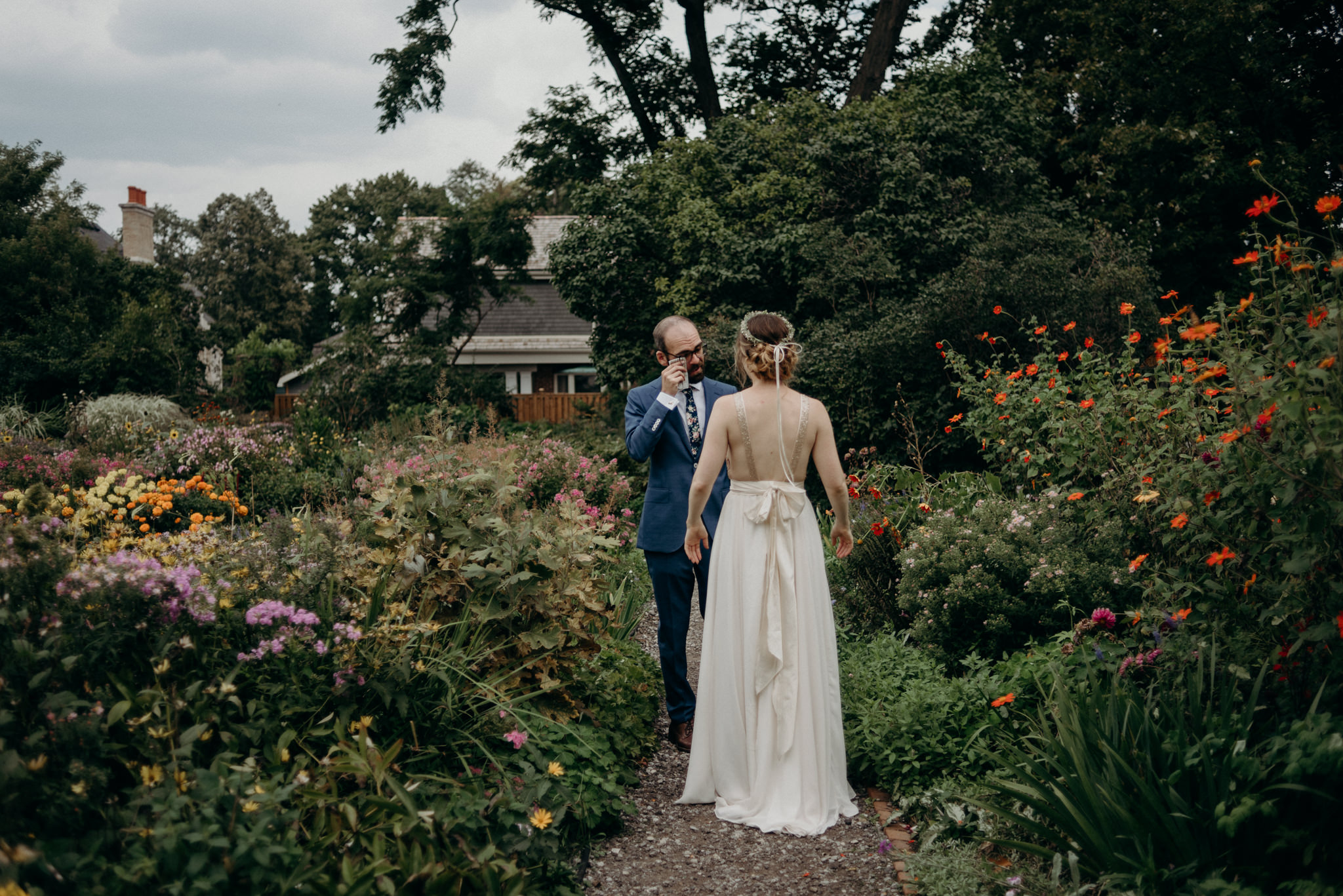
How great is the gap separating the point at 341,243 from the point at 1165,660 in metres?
49.2

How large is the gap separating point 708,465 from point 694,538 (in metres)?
0.33

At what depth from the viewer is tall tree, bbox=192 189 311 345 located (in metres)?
42.8

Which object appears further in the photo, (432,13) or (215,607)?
(432,13)

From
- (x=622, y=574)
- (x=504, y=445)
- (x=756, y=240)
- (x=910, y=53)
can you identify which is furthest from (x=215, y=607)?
(x=910, y=53)

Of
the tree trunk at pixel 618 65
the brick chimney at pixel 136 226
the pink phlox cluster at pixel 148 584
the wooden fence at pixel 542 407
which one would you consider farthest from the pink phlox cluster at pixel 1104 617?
the brick chimney at pixel 136 226

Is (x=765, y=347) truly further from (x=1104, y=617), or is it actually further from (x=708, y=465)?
(x=1104, y=617)

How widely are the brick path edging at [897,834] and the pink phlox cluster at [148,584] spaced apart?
88.9 inches

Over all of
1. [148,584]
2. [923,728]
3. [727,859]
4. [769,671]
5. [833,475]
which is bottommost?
[727,859]

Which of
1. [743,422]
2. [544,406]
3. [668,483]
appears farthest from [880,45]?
[743,422]

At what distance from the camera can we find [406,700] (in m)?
2.80

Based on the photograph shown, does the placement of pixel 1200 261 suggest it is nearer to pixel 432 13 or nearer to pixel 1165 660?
pixel 432 13

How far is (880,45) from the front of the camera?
48.0 ft

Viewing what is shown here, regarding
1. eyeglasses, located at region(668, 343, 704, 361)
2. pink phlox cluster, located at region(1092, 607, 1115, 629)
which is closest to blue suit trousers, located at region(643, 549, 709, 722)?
eyeglasses, located at region(668, 343, 704, 361)

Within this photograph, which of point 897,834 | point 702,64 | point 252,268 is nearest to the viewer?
point 897,834
